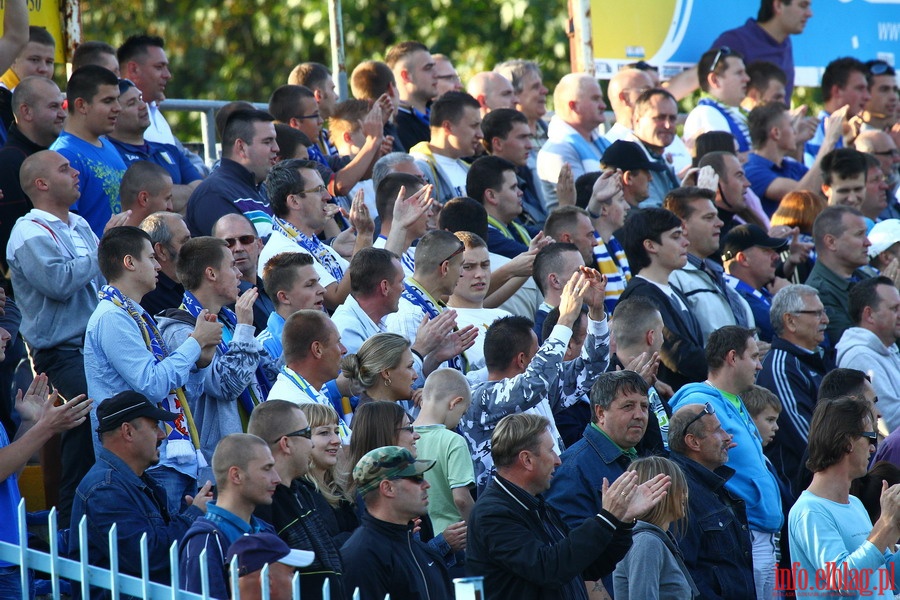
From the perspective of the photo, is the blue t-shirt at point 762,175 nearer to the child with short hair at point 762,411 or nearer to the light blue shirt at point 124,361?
the child with short hair at point 762,411

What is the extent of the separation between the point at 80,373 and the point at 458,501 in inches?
86.2

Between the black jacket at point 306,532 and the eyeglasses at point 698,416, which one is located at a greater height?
the black jacket at point 306,532

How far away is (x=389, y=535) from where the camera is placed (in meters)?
6.21

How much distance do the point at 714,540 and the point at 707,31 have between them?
9.27 meters

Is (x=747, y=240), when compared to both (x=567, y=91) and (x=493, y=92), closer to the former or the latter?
(x=567, y=91)

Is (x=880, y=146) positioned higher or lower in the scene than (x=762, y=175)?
lower

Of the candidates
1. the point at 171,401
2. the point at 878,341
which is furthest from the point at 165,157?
the point at 878,341

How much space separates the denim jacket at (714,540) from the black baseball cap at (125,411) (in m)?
2.58

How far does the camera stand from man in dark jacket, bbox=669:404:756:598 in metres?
7.30

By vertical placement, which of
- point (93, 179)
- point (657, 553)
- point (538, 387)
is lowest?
point (657, 553)

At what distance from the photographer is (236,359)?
24.2 feet

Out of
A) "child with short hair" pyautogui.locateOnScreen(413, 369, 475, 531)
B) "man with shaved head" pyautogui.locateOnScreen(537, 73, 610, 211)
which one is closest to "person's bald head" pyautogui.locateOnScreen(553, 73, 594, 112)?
"man with shaved head" pyautogui.locateOnScreen(537, 73, 610, 211)

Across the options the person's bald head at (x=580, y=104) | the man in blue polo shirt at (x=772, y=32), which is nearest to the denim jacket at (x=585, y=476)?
the person's bald head at (x=580, y=104)

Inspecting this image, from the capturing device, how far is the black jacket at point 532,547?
20.1 ft
